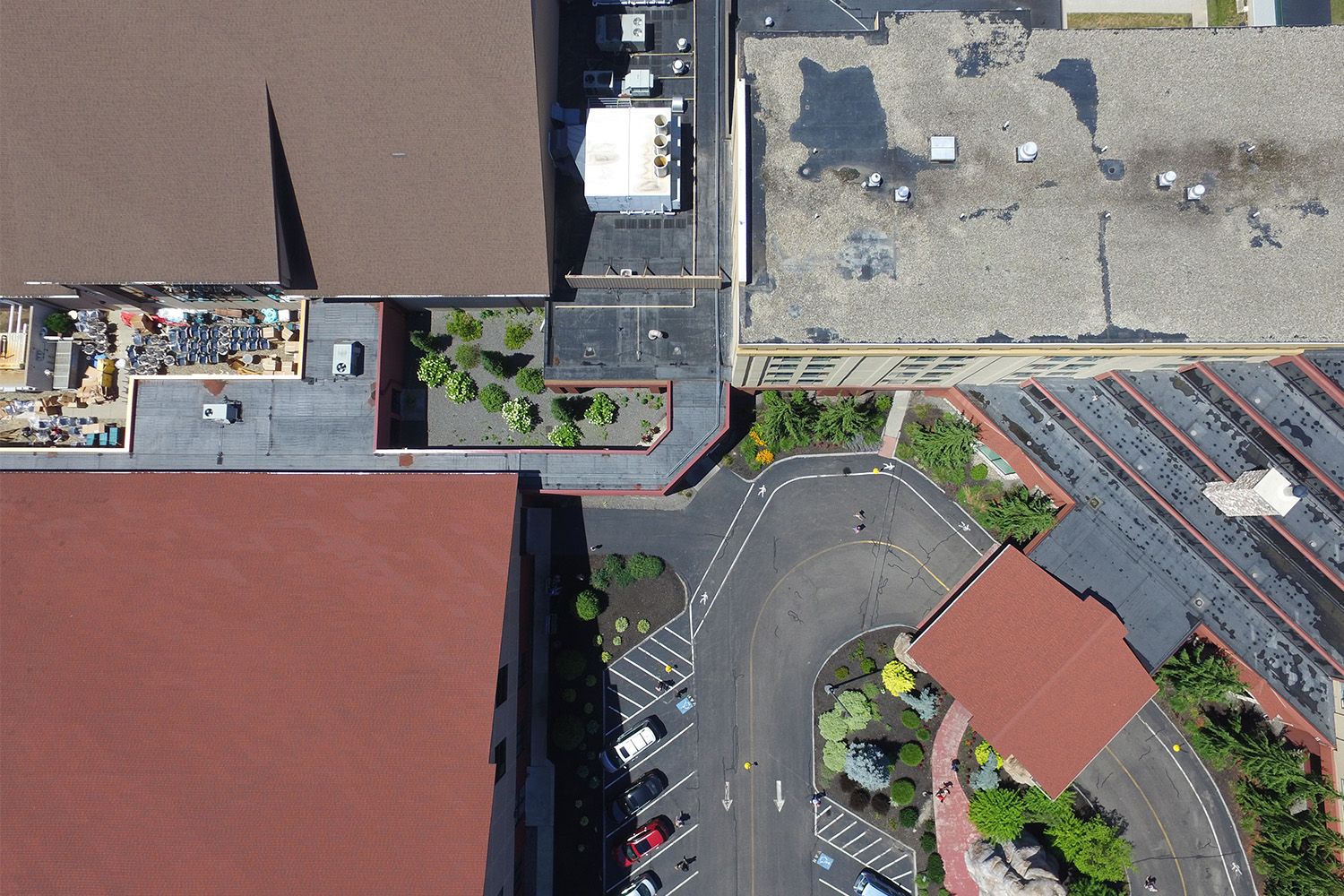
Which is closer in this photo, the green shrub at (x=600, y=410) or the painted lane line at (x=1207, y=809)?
the painted lane line at (x=1207, y=809)

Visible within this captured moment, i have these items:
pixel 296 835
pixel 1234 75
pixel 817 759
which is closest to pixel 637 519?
pixel 817 759

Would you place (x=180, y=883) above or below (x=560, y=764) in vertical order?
below

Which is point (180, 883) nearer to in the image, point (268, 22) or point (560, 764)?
point (560, 764)

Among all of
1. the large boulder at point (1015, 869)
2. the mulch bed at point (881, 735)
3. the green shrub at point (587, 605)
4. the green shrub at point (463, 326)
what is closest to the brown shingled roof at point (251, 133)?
the green shrub at point (463, 326)

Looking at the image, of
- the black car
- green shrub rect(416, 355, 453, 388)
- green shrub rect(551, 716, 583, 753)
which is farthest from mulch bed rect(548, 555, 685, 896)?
green shrub rect(416, 355, 453, 388)

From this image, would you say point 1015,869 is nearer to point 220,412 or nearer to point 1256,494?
point 1256,494

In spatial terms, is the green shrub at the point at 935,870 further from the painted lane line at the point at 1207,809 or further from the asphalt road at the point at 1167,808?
the painted lane line at the point at 1207,809
